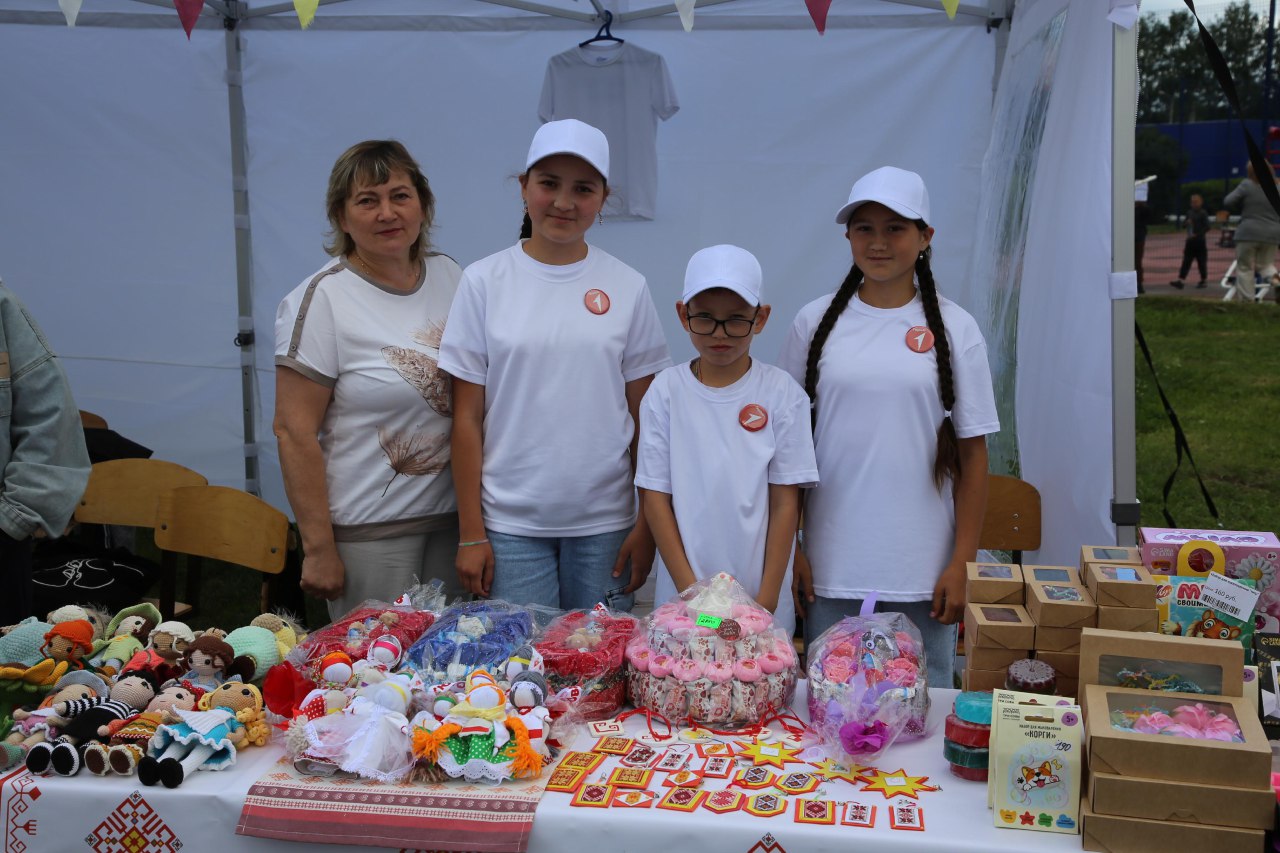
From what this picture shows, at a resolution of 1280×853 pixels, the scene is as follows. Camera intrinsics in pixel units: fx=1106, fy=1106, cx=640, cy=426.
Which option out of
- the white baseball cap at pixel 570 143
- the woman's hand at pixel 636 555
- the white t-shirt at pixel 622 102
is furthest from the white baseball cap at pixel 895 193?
the white t-shirt at pixel 622 102

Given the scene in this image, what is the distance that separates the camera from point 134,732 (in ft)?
6.14

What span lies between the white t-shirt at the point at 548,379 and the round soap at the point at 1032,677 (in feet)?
3.41

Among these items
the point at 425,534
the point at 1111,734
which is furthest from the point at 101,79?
the point at 1111,734

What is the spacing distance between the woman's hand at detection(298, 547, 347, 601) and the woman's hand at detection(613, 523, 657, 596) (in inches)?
26.9

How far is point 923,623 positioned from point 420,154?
3381 mm

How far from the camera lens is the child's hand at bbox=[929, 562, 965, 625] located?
2.43 meters

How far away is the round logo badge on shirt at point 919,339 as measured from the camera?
241cm

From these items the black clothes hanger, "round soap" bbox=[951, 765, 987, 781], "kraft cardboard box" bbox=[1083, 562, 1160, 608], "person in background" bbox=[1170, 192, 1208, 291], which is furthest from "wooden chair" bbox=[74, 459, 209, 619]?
"person in background" bbox=[1170, 192, 1208, 291]

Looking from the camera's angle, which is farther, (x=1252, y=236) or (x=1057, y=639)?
(x=1252, y=236)

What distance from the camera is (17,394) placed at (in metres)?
2.70

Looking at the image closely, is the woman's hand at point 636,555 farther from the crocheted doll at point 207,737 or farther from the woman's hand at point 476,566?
the crocheted doll at point 207,737

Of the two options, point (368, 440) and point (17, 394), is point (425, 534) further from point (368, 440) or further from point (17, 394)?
point (17, 394)

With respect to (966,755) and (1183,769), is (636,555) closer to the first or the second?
(966,755)

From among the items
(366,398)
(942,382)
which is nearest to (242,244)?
(366,398)
